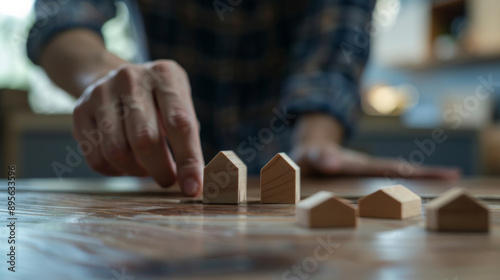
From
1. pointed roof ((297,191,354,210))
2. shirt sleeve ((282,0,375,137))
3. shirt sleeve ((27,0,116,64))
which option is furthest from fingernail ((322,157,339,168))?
pointed roof ((297,191,354,210))

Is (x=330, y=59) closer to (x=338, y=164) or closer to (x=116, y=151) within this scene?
(x=338, y=164)

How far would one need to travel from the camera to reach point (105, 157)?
83 cm

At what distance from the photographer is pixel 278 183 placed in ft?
1.85

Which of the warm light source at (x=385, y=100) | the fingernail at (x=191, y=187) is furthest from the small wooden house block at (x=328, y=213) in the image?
the warm light source at (x=385, y=100)

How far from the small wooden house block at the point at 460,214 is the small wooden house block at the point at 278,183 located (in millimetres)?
219

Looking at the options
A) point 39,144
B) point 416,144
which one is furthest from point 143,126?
point 416,144

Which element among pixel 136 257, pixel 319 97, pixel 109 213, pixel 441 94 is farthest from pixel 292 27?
pixel 441 94

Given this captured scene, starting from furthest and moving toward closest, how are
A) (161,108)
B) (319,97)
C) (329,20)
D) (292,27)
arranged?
1. (292,27)
2. (329,20)
3. (319,97)
4. (161,108)

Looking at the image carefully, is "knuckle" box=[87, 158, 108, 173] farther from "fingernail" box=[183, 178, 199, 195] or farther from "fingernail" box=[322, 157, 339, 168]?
"fingernail" box=[322, 157, 339, 168]

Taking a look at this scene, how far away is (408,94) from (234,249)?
14.2ft

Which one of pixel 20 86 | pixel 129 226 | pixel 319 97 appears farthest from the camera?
pixel 20 86

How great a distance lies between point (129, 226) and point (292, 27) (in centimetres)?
174

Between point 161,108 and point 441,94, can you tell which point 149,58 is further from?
point 441,94

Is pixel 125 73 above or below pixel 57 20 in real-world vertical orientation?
below
